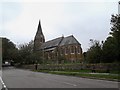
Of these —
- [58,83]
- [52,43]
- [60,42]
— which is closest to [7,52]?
[60,42]

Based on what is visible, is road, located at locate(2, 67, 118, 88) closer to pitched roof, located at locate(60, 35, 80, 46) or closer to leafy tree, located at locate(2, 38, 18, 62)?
leafy tree, located at locate(2, 38, 18, 62)

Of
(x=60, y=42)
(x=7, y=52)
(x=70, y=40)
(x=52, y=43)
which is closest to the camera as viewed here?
(x=7, y=52)

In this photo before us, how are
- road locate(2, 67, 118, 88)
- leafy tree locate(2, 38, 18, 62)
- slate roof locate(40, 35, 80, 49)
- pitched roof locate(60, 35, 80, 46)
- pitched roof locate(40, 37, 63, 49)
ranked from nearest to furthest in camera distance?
road locate(2, 67, 118, 88)
leafy tree locate(2, 38, 18, 62)
pitched roof locate(60, 35, 80, 46)
slate roof locate(40, 35, 80, 49)
pitched roof locate(40, 37, 63, 49)

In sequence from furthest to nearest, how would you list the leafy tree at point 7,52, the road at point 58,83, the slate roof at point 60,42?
the slate roof at point 60,42
the leafy tree at point 7,52
the road at point 58,83

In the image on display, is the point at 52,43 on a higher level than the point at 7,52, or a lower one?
higher

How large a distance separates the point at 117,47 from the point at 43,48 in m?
109

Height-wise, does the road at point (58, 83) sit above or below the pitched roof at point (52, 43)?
below

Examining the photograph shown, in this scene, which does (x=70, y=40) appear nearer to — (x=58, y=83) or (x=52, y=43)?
(x=52, y=43)

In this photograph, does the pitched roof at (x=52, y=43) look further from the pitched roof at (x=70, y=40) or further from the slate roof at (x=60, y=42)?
the pitched roof at (x=70, y=40)

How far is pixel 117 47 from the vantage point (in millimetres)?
37750

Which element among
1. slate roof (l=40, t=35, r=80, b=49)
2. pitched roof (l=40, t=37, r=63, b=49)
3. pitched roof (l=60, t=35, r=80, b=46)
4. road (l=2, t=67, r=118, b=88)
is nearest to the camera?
road (l=2, t=67, r=118, b=88)

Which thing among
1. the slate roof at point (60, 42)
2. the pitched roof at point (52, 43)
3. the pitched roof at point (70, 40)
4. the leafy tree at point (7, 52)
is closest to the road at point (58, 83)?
the leafy tree at point (7, 52)

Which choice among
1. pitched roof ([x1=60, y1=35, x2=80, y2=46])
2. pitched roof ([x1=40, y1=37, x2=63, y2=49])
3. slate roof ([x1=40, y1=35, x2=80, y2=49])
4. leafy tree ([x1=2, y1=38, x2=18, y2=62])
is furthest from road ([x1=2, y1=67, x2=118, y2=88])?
pitched roof ([x1=40, y1=37, x2=63, y2=49])

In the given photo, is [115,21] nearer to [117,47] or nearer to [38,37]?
[117,47]
